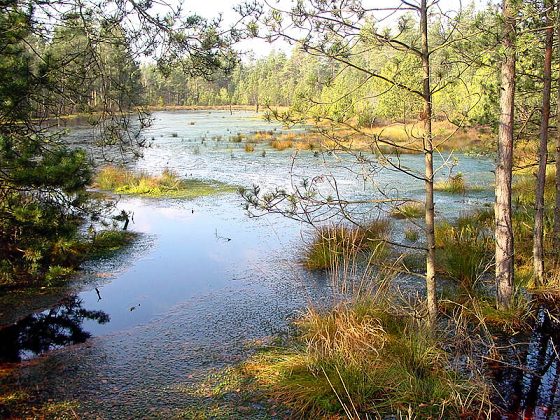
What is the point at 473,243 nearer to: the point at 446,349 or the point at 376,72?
the point at 446,349

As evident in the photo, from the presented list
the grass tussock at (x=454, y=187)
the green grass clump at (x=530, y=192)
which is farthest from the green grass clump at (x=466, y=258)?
the grass tussock at (x=454, y=187)

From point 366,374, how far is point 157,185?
483 inches

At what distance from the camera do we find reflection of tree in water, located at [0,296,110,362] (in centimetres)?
544

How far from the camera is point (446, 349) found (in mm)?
4934

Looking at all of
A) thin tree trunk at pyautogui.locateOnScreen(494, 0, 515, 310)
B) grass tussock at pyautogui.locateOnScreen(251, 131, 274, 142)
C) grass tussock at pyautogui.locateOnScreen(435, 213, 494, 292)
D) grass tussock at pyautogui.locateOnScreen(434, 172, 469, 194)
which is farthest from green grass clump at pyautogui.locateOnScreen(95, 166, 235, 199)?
grass tussock at pyautogui.locateOnScreen(251, 131, 274, 142)

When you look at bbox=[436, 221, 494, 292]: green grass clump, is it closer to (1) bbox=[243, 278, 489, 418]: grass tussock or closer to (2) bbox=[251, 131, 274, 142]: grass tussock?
(1) bbox=[243, 278, 489, 418]: grass tussock

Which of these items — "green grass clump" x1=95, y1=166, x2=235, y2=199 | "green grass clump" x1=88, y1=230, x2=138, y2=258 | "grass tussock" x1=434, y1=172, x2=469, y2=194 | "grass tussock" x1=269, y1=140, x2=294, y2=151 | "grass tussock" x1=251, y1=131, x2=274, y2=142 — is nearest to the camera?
"green grass clump" x1=88, y1=230, x2=138, y2=258

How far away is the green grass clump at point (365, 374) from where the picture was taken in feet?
13.0

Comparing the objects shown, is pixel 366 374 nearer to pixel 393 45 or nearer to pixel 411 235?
pixel 393 45

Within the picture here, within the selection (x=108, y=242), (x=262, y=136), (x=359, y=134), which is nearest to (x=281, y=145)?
(x=262, y=136)

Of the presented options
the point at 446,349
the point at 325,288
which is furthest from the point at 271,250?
the point at 446,349

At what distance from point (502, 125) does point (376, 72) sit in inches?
78.1

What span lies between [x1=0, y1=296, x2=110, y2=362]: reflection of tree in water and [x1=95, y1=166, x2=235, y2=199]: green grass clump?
7.95m

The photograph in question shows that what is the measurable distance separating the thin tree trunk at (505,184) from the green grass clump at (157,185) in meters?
9.96
